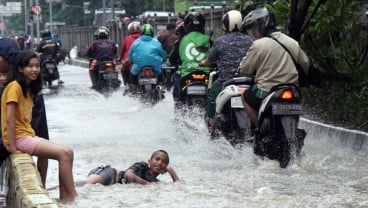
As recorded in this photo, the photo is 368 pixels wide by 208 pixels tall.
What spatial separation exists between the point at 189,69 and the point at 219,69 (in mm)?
1683

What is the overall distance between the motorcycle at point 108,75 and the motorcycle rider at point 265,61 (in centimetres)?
999

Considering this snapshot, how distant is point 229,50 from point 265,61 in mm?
1712

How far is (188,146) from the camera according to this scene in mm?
10898

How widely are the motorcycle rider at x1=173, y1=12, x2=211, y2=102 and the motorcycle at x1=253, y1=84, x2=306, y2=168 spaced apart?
344cm

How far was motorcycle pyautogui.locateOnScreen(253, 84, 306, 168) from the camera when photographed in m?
8.40

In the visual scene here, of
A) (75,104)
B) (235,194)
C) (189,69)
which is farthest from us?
(75,104)

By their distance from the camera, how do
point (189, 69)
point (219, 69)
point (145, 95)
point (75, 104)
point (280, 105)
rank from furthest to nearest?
point (75, 104)
point (145, 95)
point (189, 69)
point (219, 69)
point (280, 105)

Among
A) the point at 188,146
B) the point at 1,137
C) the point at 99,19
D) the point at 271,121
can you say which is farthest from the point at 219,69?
the point at 99,19

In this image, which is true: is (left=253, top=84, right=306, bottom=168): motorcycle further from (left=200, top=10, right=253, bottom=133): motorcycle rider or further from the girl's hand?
the girl's hand

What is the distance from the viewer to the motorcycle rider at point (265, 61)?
8680 mm

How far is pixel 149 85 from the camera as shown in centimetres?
1559

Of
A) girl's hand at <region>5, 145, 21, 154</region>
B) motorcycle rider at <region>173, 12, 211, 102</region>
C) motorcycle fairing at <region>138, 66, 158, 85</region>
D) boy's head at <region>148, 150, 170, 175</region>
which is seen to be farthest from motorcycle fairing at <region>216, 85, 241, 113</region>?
motorcycle fairing at <region>138, 66, 158, 85</region>

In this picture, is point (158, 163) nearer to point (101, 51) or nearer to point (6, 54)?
point (6, 54)

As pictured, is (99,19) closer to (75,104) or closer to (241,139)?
(75,104)
